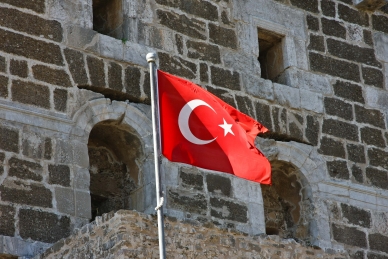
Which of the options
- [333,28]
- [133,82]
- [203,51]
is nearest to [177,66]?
[203,51]

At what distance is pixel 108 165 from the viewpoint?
1230 cm

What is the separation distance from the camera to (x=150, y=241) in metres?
9.73

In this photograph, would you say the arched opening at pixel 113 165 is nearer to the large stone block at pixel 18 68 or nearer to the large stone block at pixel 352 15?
the large stone block at pixel 18 68

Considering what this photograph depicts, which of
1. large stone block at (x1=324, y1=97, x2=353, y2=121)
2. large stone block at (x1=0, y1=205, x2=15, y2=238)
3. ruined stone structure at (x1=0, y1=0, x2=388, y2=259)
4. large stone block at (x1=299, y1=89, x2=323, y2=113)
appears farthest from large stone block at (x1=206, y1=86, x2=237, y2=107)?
large stone block at (x1=0, y1=205, x2=15, y2=238)

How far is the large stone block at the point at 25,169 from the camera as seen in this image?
11.0m

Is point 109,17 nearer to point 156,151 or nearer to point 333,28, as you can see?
point 333,28

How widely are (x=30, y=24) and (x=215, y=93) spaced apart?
218 centimetres

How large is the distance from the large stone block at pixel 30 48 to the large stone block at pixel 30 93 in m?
0.31

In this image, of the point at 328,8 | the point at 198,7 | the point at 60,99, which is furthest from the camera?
the point at 328,8

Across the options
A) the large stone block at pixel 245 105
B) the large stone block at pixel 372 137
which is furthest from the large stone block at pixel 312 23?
the large stone block at pixel 245 105

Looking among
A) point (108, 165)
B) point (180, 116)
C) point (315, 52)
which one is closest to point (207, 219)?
point (108, 165)

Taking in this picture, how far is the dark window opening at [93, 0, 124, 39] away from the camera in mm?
12648

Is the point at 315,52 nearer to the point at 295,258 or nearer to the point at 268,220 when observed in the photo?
the point at 268,220

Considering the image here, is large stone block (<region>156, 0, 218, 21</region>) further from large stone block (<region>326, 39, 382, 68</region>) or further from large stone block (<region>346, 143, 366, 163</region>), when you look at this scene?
large stone block (<region>346, 143, 366, 163</region>)
